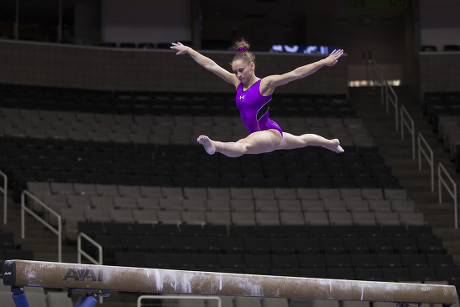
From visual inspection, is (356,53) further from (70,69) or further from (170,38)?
(70,69)

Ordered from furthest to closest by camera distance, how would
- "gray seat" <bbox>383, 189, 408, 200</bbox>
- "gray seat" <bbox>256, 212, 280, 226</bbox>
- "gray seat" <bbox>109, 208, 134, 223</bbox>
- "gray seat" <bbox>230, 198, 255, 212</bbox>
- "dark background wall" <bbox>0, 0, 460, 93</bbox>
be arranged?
"dark background wall" <bbox>0, 0, 460, 93</bbox>, "gray seat" <bbox>383, 189, 408, 200</bbox>, "gray seat" <bbox>230, 198, 255, 212</bbox>, "gray seat" <bbox>256, 212, 280, 226</bbox>, "gray seat" <bbox>109, 208, 134, 223</bbox>

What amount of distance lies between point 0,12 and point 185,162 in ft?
26.1

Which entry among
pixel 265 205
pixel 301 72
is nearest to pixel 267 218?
pixel 265 205

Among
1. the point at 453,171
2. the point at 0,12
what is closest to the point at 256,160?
the point at 453,171

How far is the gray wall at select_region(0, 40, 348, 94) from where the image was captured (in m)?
21.5

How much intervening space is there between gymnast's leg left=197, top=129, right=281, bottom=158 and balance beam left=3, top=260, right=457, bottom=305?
1113 millimetres

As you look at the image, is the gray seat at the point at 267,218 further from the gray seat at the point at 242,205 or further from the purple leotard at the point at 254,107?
the purple leotard at the point at 254,107

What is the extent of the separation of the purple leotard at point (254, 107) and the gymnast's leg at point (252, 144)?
18 centimetres

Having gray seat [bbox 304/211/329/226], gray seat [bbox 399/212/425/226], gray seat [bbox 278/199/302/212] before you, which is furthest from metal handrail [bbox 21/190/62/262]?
gray seat [bbox 399/212/425/226]

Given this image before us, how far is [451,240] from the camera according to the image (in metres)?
16.6

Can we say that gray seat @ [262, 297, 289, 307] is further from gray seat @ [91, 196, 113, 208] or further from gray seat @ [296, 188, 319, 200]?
gray seat @ [296, 188, 319, 200]

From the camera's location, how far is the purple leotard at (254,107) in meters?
7.18

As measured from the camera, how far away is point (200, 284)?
6906 mm

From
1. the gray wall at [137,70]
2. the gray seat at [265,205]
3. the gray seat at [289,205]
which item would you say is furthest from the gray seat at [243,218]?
the gray wall at [137,70]
